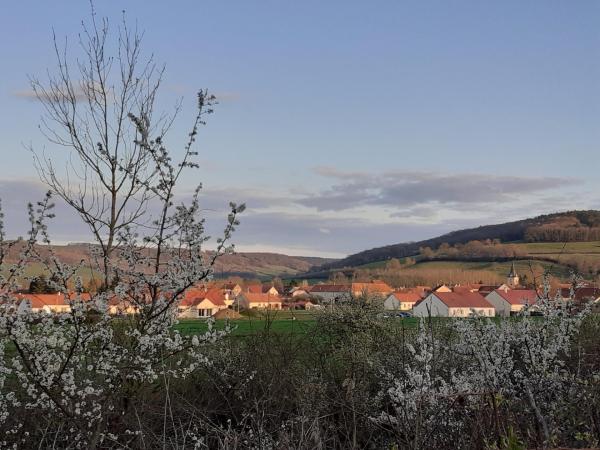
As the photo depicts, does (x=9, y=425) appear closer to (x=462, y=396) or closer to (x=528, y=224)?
(x=462, y=396)

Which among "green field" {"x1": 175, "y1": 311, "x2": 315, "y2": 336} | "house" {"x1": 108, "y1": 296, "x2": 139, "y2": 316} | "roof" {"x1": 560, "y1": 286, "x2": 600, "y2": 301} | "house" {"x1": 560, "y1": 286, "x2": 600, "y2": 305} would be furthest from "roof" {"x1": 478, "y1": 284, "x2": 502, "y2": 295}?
"house" {"x1": 108, "y1": 296, "x2": 139, "y2": 316}

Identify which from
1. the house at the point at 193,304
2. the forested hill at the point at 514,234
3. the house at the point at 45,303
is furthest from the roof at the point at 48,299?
the forested hill at the point at 514,234

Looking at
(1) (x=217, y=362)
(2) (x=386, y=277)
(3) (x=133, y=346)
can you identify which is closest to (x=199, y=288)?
(3) (x=133, y=346)

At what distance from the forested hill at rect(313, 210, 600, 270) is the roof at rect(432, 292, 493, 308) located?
88.8ft

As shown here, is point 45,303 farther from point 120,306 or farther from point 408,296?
point 408,296

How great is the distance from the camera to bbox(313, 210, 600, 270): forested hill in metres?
108

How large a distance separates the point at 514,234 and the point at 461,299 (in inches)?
3152

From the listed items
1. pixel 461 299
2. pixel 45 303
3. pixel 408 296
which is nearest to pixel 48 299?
pixel 45 303

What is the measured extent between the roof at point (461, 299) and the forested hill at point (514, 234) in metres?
27.1

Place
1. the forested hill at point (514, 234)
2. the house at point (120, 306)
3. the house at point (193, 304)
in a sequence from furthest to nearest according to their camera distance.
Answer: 1. the forested hill at point (514, 234)
2. the house at point (193, 304)
3. the house at point (120, 306)

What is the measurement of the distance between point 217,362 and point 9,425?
4.61 metres

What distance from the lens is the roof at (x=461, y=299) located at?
187 ft

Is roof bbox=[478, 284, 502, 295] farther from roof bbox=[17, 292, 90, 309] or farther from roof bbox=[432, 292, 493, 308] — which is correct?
roof bbox=[17, 292, 90, 309]

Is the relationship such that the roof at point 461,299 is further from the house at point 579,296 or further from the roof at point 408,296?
the house at point 579,296
